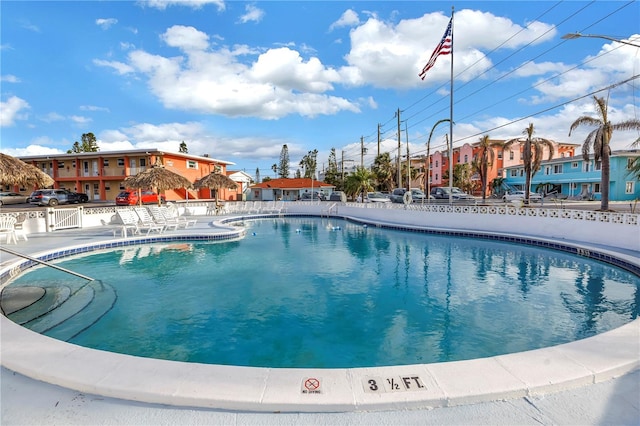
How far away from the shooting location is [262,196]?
51.2 meters

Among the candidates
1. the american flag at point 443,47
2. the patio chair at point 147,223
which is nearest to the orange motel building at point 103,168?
the patio chair at point 147,223

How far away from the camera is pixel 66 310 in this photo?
6.62m

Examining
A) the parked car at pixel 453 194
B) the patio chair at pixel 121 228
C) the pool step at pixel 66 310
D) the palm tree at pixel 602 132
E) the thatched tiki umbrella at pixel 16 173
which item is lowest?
the pool step at pixel 66 310

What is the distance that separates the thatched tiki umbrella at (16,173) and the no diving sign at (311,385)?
38.1ft

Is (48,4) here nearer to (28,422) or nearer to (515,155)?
(28,422)

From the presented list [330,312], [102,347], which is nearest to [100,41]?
[102,347]

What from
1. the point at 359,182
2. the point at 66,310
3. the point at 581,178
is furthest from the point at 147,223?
the point at 581,178

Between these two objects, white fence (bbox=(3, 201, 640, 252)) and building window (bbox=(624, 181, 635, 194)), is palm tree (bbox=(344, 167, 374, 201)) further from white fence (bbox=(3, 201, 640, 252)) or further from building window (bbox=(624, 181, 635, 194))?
building window (bbox=(624, 181, 635, 194))

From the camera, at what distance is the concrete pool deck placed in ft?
9.27

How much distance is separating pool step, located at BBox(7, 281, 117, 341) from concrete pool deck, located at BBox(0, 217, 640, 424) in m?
2.27

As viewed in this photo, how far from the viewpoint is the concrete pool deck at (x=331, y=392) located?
2.83m

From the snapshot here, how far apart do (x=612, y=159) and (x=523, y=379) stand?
44.3 m

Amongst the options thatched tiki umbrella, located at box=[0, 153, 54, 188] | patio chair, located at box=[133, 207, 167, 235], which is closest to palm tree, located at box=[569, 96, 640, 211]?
patio chair, located at box=[133, 207, 167, 235]

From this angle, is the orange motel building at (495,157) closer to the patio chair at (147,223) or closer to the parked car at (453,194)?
the parked car at (453,194)
